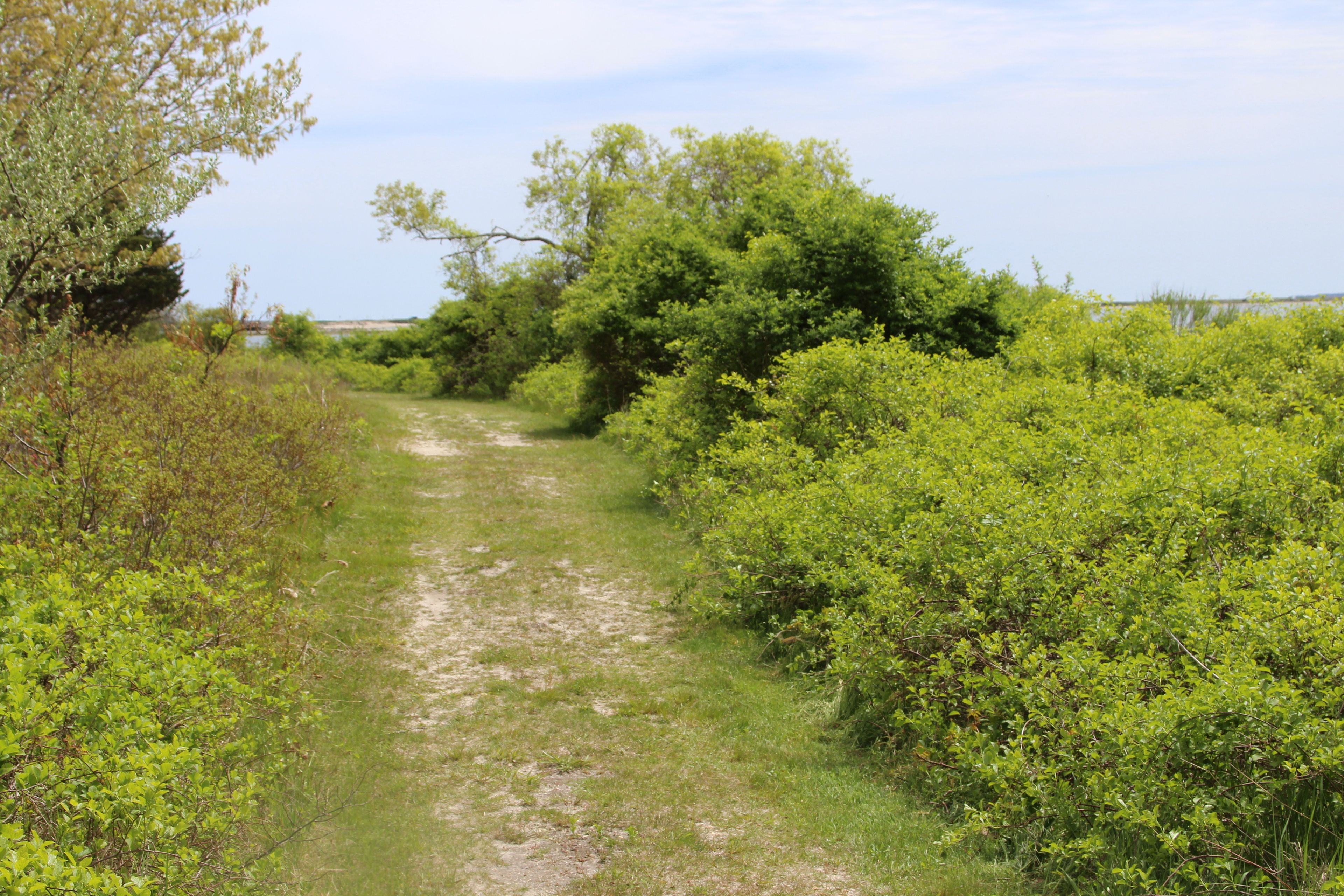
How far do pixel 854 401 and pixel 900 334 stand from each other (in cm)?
280

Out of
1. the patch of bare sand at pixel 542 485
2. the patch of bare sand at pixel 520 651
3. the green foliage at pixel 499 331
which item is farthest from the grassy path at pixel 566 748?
the green foliage at pixel 499 331

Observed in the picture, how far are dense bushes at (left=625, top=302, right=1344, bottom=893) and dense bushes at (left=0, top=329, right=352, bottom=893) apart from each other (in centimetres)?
300

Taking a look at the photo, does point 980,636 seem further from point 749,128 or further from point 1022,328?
point 749,128

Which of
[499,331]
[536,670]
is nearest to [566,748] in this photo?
[536,670]

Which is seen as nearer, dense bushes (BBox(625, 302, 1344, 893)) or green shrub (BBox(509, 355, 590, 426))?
dense bushes (BBox(625, 302, 1344, 893))

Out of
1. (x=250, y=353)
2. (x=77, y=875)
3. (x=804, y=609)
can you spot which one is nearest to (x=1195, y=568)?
(x=804, y=609)

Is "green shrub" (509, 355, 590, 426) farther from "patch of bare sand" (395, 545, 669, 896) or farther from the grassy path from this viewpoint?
"patch of bare sand" (395, 545, 669, 896)

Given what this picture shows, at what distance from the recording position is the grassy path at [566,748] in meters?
4.00

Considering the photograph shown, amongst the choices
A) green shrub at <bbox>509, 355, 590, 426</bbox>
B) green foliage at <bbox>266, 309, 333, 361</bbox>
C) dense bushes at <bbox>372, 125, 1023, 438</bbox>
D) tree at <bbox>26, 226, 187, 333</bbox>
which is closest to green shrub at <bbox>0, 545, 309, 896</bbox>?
dense bushes at <bbox>372, 125, 1023, 438</bbox>

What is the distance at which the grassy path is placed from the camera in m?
4.00

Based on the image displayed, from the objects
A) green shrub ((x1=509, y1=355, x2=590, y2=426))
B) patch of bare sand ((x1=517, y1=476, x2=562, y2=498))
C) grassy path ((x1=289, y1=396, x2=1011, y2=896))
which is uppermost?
green shrub ((x1=509, y1=355, x2=590, y2=426))

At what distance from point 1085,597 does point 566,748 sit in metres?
2.86

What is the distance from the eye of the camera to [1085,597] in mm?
4613

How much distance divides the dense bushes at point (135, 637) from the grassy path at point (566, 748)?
1.67 feet
